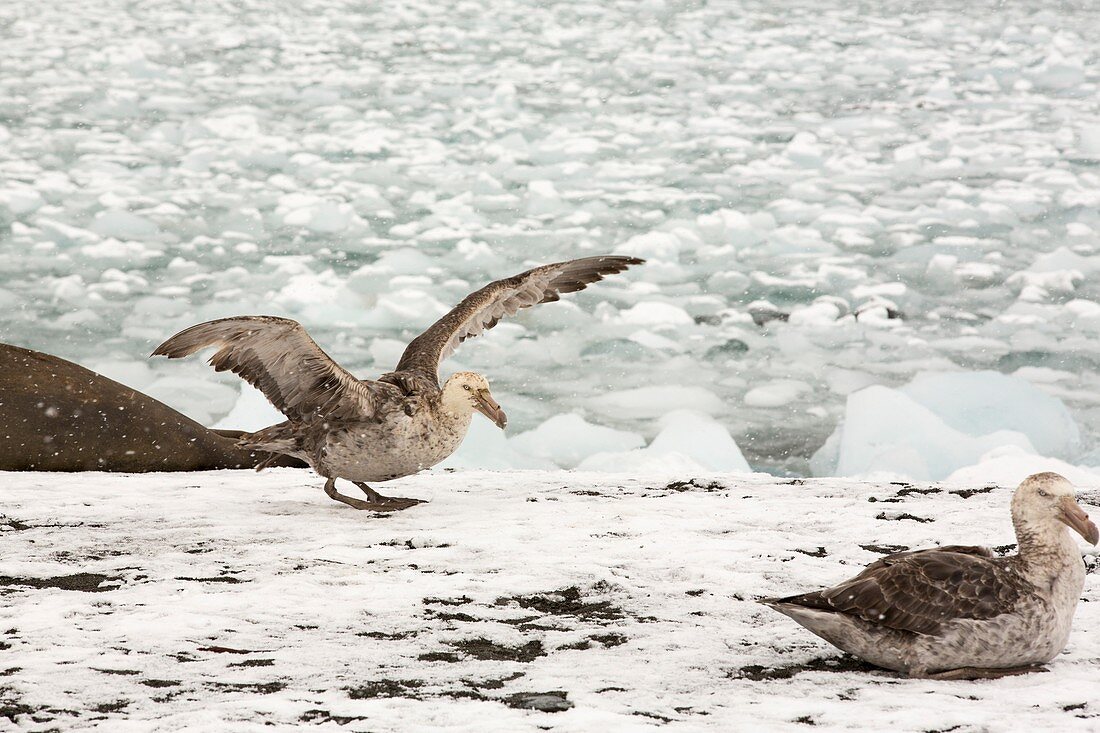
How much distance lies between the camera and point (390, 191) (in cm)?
1532

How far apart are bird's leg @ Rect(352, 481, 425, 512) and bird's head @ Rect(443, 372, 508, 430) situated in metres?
0.55

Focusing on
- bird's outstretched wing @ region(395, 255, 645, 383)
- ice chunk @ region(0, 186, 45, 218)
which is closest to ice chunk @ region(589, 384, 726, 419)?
bird's outstretched wing @ region(395, 255, 645, 383)

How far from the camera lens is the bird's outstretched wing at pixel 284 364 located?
5.47 metres

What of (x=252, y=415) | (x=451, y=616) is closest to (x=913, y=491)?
(x=451, y=616)

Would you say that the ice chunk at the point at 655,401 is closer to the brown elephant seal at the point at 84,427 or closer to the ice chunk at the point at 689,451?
the ice chunk at the point at 689,451

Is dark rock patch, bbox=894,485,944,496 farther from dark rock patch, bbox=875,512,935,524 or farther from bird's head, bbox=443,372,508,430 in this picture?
bird's head, bbox=443,372,508,430

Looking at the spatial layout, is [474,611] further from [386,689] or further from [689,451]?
[689,451]

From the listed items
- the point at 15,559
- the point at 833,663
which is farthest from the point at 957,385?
the point at 15,559

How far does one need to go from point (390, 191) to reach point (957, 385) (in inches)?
321

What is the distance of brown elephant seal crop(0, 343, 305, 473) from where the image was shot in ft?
→ 22.3

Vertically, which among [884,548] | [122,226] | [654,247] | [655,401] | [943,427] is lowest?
[884,548]

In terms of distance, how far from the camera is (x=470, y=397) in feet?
18.7

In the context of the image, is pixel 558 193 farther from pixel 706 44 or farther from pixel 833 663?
pixel 833 663

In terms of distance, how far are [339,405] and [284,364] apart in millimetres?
335
